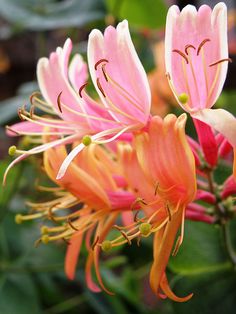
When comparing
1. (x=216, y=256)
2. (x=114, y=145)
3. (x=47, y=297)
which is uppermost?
(x=114, y=145)

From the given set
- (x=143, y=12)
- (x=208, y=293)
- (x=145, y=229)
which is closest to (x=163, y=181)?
(x=145, y=229)

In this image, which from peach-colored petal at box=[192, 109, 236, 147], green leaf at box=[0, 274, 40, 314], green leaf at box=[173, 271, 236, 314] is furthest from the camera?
green leaf at box=[0, 274, 40, 314]

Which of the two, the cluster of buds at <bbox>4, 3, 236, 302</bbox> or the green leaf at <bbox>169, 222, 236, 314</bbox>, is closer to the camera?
the cluster of buds at <bbox>4, 3, 236, 302</bbox>

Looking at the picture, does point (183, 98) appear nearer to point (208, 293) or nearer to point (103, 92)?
point (103, 92)

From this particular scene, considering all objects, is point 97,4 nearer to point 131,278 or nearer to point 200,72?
point 131,278

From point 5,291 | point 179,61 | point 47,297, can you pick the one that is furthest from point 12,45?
point 179,61

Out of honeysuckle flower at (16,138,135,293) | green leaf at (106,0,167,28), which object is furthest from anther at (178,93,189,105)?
green leaf at (106,0,167,28)

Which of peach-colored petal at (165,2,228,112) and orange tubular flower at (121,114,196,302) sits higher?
peach-colored petal at (165,2,228,112)

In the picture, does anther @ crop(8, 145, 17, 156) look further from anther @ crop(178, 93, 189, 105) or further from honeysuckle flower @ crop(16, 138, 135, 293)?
anther @ crop(178, 93, 189, 105)

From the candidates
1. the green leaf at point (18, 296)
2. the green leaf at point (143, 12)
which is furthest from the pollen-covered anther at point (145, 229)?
the green leaf at point (143, 12)
